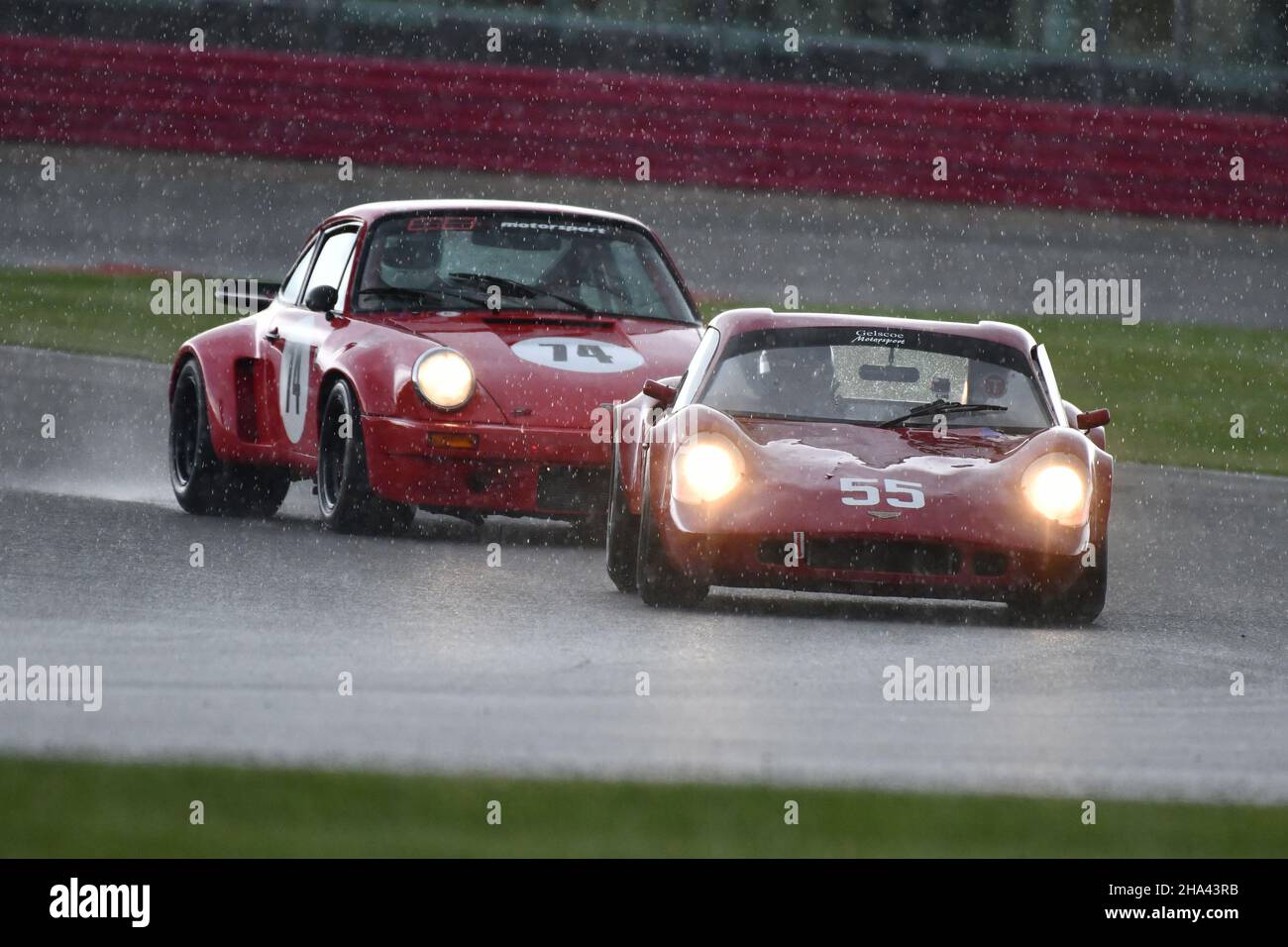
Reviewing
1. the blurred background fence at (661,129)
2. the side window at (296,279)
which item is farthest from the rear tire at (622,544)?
the blurred background fence at (661,129)

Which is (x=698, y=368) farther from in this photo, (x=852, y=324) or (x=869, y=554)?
(x=869, y=554)

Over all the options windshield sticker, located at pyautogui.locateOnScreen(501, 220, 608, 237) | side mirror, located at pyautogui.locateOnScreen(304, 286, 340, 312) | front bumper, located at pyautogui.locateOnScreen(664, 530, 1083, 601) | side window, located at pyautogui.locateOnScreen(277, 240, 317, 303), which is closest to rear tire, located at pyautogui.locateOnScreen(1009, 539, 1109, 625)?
front bumper, located at pyautogui.locateOnScreen(664, 530, 1083, 601)

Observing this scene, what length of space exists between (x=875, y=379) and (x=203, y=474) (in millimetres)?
3603

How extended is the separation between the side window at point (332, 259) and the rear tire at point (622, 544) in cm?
242

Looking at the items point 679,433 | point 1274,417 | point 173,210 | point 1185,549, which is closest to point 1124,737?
point 679,433

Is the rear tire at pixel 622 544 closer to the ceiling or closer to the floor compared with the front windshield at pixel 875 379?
closer to the floor

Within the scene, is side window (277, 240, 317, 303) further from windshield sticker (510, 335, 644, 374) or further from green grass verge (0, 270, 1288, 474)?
green grass verge (0, 270, 1288, 474)

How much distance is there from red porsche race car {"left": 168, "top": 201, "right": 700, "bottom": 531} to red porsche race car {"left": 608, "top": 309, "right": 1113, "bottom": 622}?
1.04 metres

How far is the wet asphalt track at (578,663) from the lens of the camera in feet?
20.5

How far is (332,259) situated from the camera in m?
11.6

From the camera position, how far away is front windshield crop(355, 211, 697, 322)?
11164mm

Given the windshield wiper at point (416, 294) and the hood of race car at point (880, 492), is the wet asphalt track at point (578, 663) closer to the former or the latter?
the hood of race car at point (880, 492)

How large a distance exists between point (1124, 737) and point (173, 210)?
19.3 meters
